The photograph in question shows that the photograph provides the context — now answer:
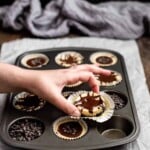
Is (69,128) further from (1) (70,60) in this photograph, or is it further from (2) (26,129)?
(1) (70,60)

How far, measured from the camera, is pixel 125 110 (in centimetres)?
80

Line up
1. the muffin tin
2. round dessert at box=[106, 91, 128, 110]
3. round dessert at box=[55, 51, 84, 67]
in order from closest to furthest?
1. the muffin tin
2. round dessert at box=[106, 91, 128, 110]
3. round dessert at box=[55, 51, 84, 67]

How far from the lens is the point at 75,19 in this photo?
3.88ft

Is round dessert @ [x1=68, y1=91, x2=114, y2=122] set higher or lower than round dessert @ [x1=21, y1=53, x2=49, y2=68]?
higher

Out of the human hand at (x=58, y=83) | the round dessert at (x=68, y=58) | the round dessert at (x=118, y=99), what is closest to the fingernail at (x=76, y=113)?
the human hand at (x=58, y=83)

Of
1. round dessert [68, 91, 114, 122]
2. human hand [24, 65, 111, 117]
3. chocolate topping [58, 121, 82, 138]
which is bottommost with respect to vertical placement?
chocolate topping [58, 121, 82, 138]

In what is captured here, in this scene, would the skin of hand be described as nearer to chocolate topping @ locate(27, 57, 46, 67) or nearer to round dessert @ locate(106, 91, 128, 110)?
round dessert @ locate(106, 91, 128, 110)

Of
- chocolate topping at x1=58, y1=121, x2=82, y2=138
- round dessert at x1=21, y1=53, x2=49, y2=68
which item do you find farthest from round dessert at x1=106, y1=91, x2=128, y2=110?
round dessert at x1=21, y1=53, x2=49, y2=68

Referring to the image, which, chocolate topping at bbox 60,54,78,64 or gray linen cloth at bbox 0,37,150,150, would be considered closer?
gray linen cloth at bbox 0,37,150,150

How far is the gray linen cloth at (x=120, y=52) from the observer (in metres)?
0.88

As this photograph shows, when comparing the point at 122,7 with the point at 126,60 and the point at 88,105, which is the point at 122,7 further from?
the point at 88,105

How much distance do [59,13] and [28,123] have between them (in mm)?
508

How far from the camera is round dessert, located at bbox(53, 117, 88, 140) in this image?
0.75 meters

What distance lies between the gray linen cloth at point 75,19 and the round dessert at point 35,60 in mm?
137
